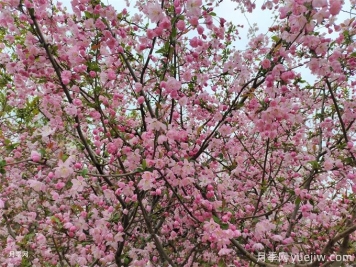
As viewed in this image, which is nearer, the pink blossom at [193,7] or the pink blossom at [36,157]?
the pink blossom at [36,157]

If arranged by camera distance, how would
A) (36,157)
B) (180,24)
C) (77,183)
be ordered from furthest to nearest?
(77,183) → (180,24) → (36,157)

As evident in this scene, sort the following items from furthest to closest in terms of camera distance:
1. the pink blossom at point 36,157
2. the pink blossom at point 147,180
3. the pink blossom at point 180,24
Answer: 1. the pink blossom at point 147,180
2. the pink blossom at point 180,24
3. the pink blossom at point 36,157

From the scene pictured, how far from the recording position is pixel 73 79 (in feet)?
10.4

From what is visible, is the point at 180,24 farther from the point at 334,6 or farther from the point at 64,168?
the point at 64,168

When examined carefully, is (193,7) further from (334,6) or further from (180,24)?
(334,6)

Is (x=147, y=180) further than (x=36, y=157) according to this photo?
Yes

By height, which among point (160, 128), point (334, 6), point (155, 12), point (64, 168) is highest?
point (155, 12)

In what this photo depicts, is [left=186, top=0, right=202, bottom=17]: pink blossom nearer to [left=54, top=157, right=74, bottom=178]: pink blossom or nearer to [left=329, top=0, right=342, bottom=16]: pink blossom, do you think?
[left=329, top=0, right=342, bottom=16]: pink blossom

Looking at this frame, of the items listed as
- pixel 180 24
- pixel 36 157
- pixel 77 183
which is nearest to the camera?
pixel 36 157

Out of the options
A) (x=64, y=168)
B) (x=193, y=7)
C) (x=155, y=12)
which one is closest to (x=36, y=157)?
(x=64, y=168)

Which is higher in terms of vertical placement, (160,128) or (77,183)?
(160,128)

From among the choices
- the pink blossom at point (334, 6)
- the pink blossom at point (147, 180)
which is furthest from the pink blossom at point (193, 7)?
the pink blossom at point (147, 180)

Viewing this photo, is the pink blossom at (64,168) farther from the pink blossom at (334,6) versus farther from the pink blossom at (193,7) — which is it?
the pink blossom at (334,6)

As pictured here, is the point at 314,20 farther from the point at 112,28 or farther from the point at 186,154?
the point at 112,28
